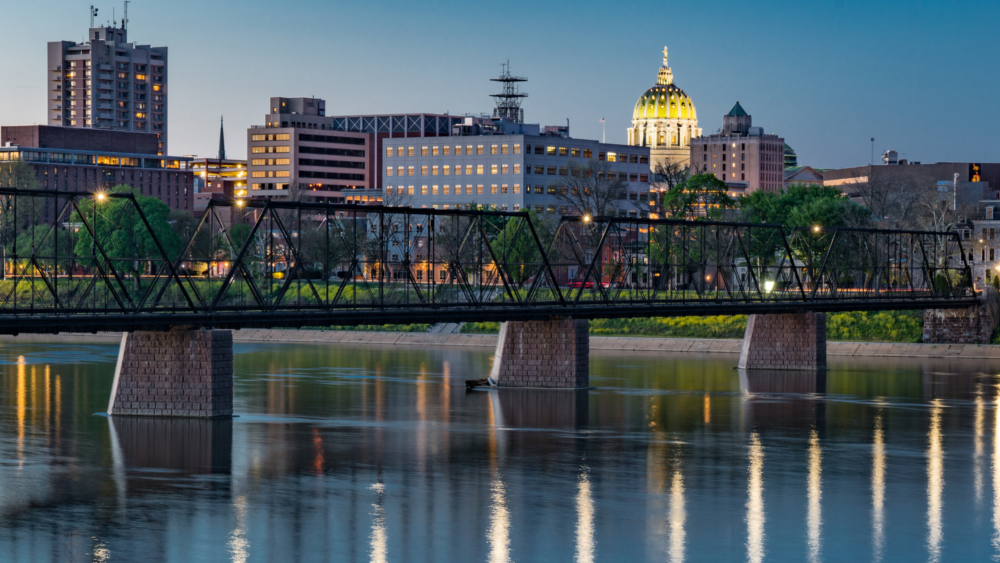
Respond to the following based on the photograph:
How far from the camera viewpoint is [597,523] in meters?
35.8

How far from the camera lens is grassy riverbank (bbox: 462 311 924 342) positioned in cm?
10906

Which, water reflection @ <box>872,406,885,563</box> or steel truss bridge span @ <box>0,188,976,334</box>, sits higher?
steel truss bridge span @ <box>0,188,976,334</box>

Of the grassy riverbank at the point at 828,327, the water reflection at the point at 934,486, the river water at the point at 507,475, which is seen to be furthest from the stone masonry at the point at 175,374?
the grassy riverbank at the point at 828,327

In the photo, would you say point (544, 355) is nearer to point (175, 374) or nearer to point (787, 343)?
point (175, 374)

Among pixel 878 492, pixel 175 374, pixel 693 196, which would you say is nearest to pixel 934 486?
pixel 878 492

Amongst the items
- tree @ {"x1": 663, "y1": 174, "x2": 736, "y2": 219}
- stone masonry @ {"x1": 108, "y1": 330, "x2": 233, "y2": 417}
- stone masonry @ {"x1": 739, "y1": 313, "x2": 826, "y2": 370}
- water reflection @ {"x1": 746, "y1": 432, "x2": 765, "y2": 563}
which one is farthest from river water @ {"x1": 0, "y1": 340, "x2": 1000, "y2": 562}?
tree @ {"x1": 663, "y1": 174, "x2": 736, "y2": 219}

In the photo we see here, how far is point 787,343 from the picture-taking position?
9031 cm

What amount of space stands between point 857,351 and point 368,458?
6519 cm

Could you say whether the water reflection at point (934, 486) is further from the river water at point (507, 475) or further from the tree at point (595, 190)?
the tree at point (595, 190)

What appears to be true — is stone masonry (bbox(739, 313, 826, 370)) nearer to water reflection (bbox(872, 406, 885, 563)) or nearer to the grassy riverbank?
the grassy riverbank

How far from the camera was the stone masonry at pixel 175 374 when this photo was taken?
5428 centimetres

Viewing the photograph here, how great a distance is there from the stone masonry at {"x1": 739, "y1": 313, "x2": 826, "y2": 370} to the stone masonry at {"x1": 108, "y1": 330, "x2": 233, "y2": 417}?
43.7 meters

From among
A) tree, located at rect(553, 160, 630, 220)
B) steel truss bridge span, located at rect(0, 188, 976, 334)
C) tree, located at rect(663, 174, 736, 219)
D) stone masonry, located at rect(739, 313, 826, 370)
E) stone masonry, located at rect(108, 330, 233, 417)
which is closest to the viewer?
stone masonry, located at rect(108, 330, 233, 417)

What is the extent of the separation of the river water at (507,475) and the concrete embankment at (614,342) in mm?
27135
